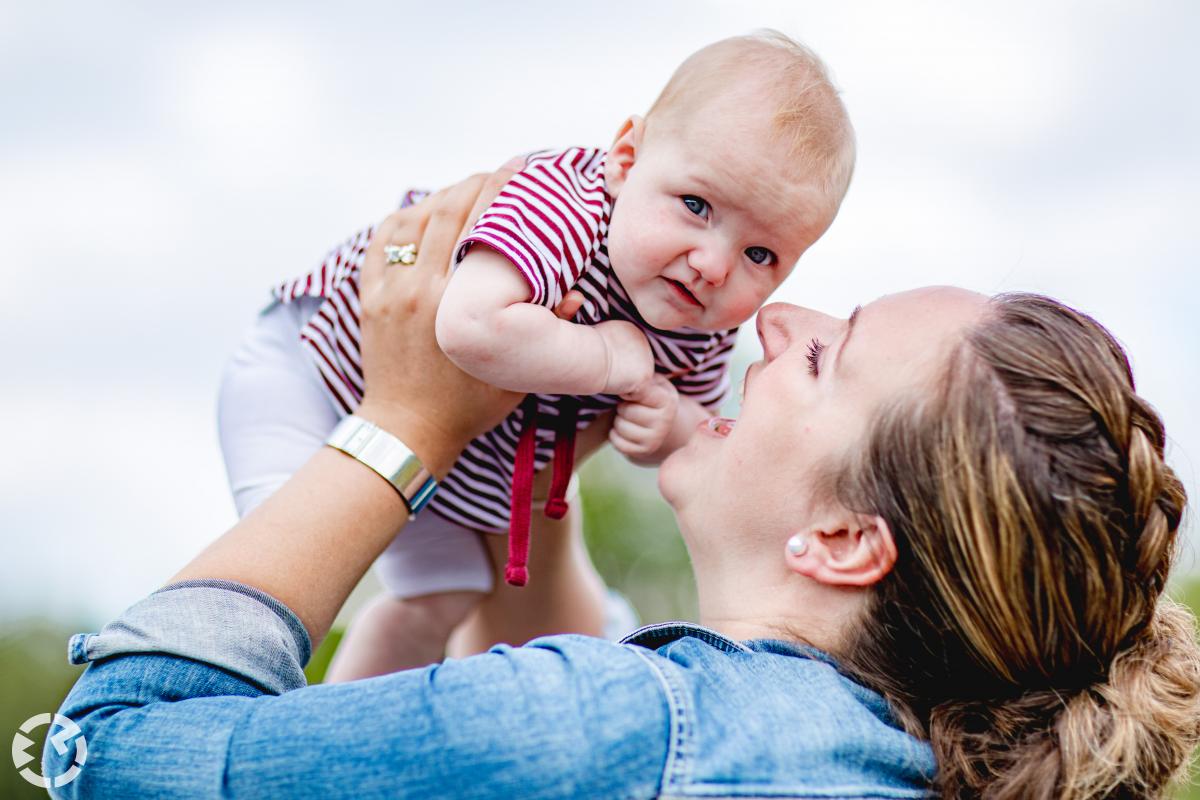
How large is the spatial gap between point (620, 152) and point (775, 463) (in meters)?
0.62

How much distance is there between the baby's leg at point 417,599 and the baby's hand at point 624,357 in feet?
2.21

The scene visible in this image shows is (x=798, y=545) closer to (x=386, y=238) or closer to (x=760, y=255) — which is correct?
(x=760, y=255)

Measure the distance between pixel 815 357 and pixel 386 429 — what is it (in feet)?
2.40

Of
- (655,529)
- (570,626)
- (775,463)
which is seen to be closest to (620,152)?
(775,463)

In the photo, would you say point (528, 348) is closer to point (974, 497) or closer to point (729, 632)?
point (729, 632)

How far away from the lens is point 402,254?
6.37 ft

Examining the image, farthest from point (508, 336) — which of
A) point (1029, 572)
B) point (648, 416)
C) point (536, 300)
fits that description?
point (1029, 572)

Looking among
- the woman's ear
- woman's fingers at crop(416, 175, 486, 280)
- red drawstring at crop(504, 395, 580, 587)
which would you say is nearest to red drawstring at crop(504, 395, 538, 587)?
red drawstring at crop(504, 395, 580, 587)

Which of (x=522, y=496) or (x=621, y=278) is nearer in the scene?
(x=621, y=278)

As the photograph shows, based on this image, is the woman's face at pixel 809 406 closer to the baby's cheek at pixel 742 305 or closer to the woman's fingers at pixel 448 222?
the baby's cheek at pixel 742 305

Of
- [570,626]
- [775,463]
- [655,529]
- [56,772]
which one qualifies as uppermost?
[775,463]

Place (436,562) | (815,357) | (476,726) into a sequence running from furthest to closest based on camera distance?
(436,562), (815,357), (476,726)

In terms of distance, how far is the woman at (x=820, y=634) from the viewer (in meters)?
1.24

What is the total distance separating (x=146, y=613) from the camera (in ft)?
4.70
